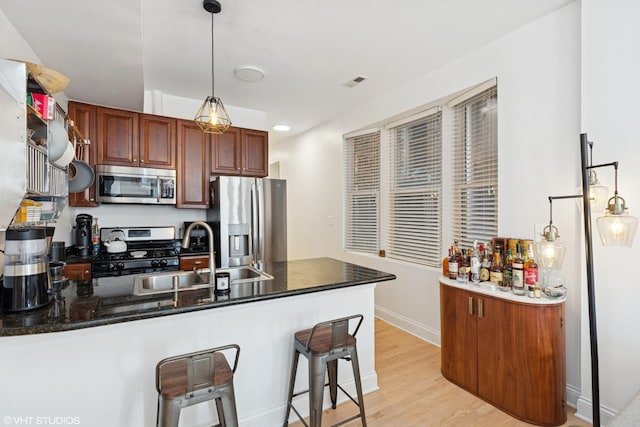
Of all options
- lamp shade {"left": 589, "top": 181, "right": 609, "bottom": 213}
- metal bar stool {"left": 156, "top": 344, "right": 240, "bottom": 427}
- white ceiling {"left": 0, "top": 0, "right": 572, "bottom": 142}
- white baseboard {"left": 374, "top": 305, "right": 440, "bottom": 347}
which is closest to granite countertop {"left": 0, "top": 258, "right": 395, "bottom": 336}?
metal bar stool {"left": 156, "top": 344, "right": 240, "bottom": 427}

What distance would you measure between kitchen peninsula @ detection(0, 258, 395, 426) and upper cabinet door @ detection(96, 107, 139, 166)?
189 centimetres

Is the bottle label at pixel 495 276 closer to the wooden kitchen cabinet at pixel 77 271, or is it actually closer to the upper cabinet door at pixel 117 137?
the wooden kitchen cabinet at pixel 77 271

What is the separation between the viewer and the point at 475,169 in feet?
9.15

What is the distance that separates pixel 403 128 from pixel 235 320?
284 centimetres

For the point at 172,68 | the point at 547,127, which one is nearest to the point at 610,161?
the point at 547,127

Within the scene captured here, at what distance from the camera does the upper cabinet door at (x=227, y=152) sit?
369 centimetres

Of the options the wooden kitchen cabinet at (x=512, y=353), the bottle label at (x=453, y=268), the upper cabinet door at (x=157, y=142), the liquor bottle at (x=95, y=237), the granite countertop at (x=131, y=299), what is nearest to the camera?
the granite countertop at (x=131, y=299)

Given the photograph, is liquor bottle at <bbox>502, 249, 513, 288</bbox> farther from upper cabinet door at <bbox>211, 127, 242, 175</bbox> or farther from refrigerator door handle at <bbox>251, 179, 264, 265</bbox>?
upper cabinet door at <bbox>211, 127, 242, 175</bbox>

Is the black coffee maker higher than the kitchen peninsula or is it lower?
higher

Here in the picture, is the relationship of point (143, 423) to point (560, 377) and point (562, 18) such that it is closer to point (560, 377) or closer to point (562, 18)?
point (560, 377)

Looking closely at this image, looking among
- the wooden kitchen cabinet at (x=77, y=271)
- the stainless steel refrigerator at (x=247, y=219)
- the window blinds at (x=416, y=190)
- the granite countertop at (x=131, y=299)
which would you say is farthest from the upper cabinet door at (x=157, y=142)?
the window blinds at (x=416, y=190)

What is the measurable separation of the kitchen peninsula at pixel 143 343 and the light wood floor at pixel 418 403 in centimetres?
34

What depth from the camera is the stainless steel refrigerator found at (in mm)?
3379

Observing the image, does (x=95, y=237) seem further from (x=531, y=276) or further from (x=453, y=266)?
(x=531, y=276)
